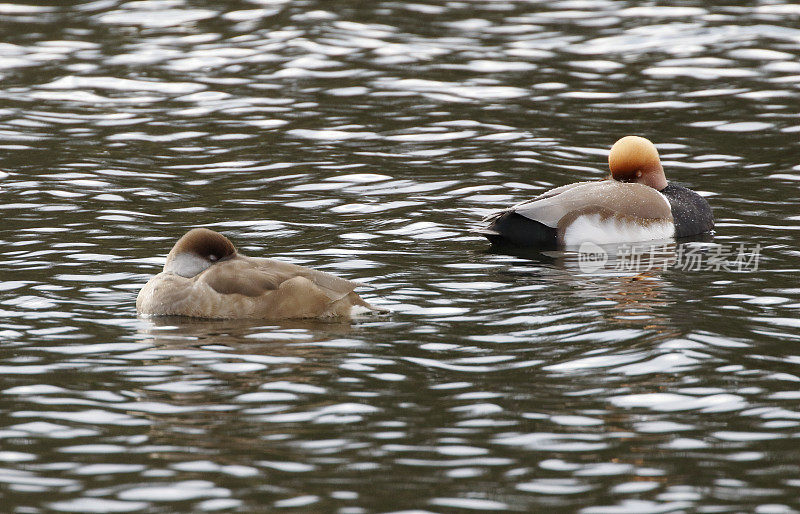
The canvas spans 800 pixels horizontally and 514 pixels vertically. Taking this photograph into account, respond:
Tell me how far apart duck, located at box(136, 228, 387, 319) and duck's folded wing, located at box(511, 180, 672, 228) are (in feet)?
8.14

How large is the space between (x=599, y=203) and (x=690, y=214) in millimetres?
826

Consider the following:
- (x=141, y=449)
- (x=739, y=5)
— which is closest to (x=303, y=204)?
(x=141, y=449)

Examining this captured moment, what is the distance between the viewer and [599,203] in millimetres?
10352

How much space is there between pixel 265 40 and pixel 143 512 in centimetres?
1245

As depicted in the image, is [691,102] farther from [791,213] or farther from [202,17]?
[202,17]

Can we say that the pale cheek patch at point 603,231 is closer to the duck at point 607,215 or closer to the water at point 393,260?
the duck at point 607,215

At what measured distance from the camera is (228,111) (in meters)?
Answer: 14.5

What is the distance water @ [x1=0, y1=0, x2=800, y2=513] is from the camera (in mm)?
5746
